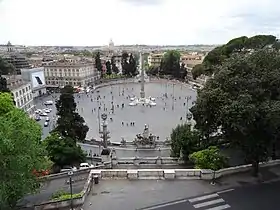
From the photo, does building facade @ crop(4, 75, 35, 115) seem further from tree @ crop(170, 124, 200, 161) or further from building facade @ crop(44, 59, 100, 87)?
building facade @ crop(44, 59, 100, 87)

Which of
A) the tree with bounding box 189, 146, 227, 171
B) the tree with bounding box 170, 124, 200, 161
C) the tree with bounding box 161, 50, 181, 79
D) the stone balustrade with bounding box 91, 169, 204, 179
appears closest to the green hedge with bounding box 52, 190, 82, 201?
the stone balustrade with bounding box 91, 169, 204, 179

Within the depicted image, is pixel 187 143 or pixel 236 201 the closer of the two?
pixel 236 201

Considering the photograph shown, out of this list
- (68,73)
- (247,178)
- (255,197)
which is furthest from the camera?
(68,73)

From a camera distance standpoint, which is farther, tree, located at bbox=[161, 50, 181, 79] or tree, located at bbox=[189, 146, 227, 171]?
tree, located at bbox=[161, 50, 181, 79]

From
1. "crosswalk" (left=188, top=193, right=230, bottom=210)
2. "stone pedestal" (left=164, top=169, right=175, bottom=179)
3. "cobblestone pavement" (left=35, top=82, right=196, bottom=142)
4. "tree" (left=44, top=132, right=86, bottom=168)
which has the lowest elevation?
"cobblestone pavement" (left=35, top=82, right=196, bottom=142)

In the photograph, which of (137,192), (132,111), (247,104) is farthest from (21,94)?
(247,104)

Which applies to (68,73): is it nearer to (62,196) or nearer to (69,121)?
(69,121)

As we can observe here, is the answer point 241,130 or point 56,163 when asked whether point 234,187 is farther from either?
point 56,163
